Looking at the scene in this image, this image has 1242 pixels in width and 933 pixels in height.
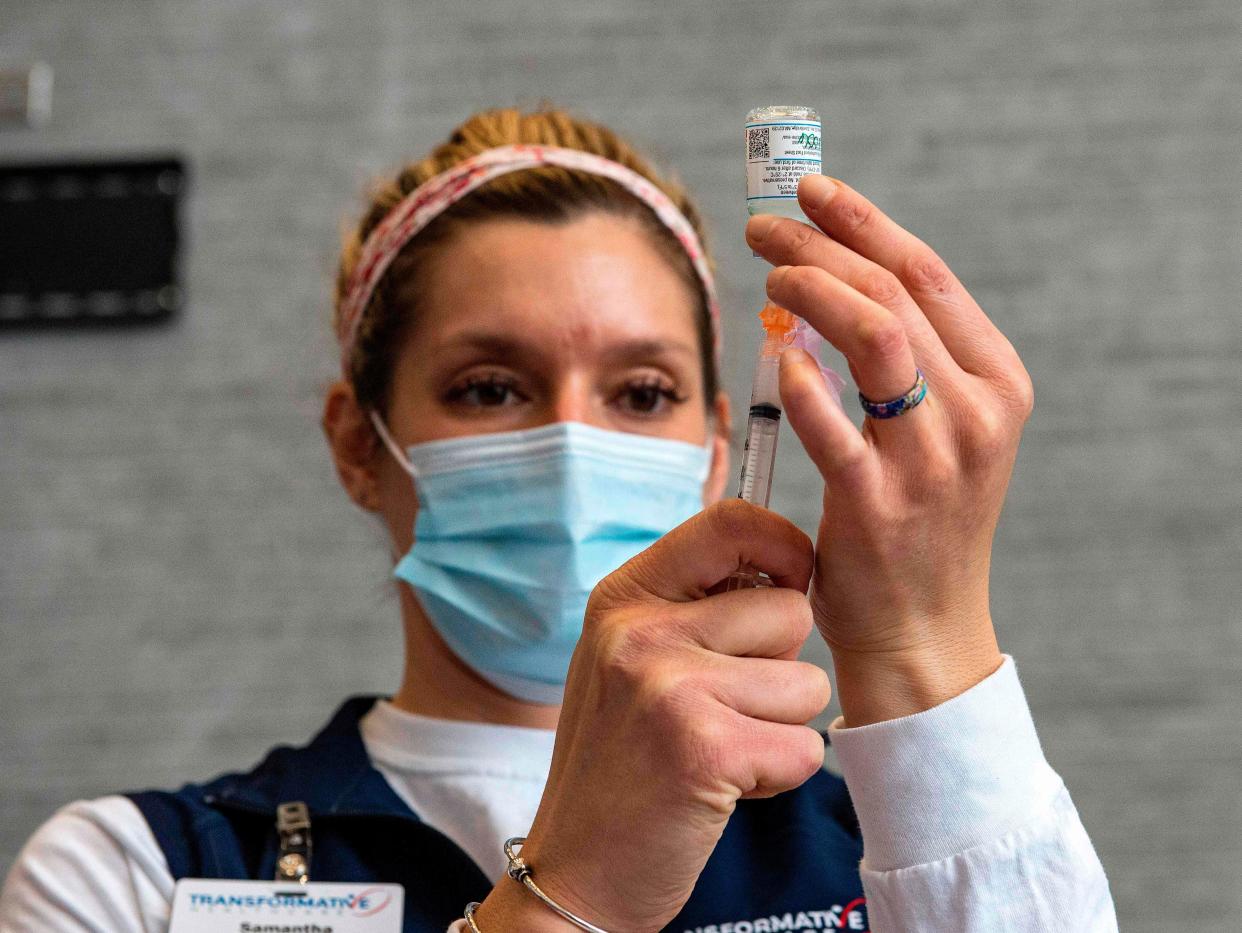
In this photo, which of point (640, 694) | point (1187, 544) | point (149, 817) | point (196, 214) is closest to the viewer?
point (640, 694)

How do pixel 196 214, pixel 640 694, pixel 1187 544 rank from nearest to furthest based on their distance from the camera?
pixel 640 694
pixel 1187 544
pixel 196 214

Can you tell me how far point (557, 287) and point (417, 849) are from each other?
20.2 inches

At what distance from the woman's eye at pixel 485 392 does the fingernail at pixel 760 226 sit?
1.75 ft

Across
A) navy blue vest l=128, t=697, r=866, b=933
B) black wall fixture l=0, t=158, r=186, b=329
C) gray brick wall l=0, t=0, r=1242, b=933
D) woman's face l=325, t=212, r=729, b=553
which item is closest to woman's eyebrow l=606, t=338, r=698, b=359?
woman's face l=325, t=212, r=729, b=553

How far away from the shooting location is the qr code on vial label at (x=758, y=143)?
0.76 m

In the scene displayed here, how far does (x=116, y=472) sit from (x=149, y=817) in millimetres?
1098

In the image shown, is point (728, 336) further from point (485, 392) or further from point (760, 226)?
point (760, 226)

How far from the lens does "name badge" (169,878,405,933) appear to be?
44.8 inches

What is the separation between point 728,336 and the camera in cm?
211

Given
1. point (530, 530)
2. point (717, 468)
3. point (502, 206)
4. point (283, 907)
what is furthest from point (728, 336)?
point (283, 907)

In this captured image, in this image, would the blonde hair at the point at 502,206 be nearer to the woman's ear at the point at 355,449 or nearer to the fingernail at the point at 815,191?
the woman's ear at the point at 355,449

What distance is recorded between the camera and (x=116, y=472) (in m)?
2.18

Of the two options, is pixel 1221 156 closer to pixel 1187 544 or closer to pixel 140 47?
pixel 1187 544

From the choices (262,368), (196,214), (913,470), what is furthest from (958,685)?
(196,214)
